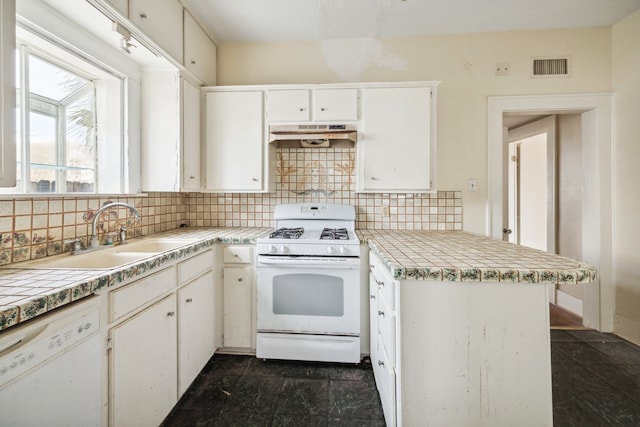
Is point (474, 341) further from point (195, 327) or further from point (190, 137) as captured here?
point (190, 137)

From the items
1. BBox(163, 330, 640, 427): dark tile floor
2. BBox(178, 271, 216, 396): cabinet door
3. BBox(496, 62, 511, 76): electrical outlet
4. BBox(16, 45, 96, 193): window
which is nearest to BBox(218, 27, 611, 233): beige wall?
BBox(496, 62, 511, 76): electrical outlet

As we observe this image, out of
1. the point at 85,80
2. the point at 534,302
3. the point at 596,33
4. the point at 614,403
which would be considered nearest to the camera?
the point at 534,302

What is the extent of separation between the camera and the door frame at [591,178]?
2316mm

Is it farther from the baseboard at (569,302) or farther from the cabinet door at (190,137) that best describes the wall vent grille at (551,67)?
the cabinet door at (190,137)

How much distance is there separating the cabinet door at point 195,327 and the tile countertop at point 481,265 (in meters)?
1.14

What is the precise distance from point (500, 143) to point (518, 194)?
1909mm

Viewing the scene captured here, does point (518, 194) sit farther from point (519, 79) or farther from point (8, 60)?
point (8, 60)

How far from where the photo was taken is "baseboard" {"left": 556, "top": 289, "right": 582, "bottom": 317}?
2.74 meters

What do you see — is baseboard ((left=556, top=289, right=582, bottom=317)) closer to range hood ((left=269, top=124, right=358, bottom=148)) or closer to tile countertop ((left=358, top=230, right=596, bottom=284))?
tile countertop ((left=358, top=230, right=596, bottom=284))

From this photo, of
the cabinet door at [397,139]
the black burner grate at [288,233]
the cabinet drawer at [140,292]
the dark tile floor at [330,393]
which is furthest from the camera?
the cabinet door at [397,139]

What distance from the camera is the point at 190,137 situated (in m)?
2.12

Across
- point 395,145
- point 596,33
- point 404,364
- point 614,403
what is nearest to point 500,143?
point 395,145

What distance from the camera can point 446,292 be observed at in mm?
1148

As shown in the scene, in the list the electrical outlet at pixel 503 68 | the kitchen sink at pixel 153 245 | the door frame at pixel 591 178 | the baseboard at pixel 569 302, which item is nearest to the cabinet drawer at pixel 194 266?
the kitchen sink at pixel 153 245
